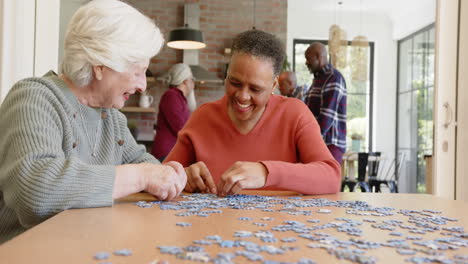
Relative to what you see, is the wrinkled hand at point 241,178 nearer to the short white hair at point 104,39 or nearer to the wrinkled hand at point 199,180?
the wrinkled hand at point 199,180

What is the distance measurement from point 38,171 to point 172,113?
364cm

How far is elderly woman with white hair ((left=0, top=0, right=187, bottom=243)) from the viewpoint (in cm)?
134

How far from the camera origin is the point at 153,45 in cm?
175

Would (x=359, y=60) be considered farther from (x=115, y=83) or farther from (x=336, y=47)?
(x=115, y=83)

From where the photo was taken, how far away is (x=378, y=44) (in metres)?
11.4

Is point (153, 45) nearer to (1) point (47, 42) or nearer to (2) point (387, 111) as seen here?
(1) point (47, 42)

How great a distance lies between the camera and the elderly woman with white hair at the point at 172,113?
4934 millimetres

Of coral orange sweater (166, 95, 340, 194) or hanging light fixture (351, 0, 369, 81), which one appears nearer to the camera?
coral orange sweater (166, 95, 340, 194)

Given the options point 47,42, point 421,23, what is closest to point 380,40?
point 421,23

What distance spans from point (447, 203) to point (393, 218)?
19.5 inches

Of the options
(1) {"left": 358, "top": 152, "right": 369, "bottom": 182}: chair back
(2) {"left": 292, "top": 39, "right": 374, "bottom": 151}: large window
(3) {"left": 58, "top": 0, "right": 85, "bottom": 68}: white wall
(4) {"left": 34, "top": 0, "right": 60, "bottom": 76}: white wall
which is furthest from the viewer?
(2) {"left": 292, "top": 39, "right": 374, "bottom": 151}: large window

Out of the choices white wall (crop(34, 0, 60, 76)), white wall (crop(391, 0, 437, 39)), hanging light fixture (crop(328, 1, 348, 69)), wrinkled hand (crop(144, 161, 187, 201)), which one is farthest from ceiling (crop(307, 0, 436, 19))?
wrinkled hand (crop(144, 161, 187, 201))

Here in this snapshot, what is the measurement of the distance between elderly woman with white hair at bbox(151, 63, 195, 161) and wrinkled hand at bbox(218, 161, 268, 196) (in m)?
3.15

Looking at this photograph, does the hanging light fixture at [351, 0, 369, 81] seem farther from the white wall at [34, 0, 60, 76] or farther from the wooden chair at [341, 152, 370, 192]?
the white wall at [34, 0, 60, 76]
